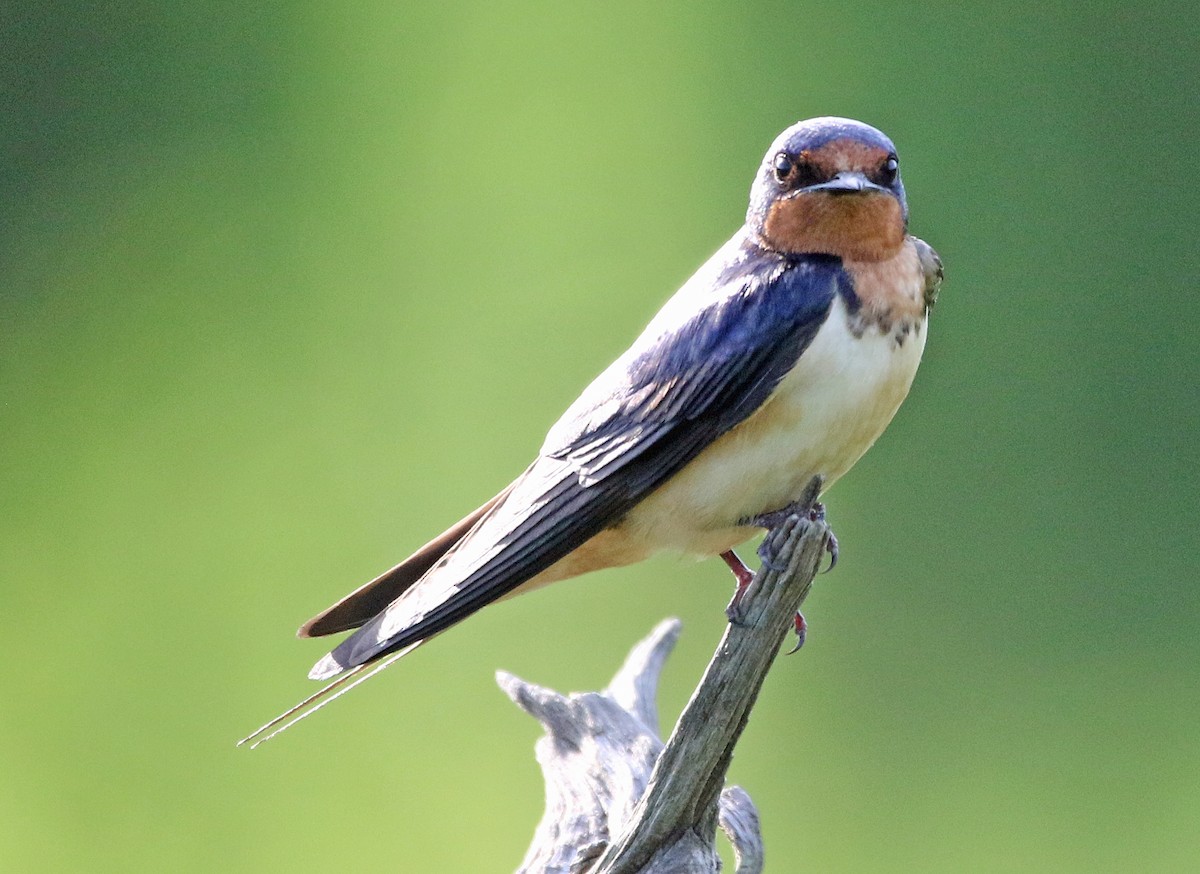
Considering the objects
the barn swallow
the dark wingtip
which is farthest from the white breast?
the dark wingtip

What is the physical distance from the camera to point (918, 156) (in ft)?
10.7

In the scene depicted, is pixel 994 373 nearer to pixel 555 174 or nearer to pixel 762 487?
pixel 555 174

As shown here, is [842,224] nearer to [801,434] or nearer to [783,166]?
[783,166]

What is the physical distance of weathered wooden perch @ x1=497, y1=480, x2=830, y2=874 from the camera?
61.2 inches

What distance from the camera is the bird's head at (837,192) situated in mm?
1653

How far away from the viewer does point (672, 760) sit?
1.61 m

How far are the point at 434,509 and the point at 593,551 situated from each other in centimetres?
159

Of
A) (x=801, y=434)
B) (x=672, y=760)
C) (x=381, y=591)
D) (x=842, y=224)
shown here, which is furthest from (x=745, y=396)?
(x=381, y=591)

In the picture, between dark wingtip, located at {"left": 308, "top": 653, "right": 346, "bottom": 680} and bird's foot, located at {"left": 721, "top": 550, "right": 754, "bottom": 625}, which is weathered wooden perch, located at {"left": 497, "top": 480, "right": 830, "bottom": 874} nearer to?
bird's foot, located at {"left": 721, "top": 550, "right": 754, "bottom": 625}

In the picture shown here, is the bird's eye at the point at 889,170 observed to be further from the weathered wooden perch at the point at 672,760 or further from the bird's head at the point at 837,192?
the weathered wooden perch at the point at 672,760

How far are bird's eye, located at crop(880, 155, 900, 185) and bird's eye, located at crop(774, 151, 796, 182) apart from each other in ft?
0.31

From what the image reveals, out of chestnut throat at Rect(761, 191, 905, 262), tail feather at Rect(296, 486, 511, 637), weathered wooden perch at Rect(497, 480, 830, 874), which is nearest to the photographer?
weathered wooden perch at Rect(497, 480, 830, 874)

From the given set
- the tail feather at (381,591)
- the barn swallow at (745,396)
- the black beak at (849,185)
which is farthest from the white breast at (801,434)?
the tail feather at (381,591)

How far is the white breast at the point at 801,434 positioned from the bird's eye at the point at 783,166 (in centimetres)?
15
